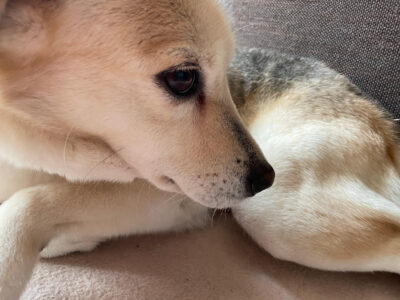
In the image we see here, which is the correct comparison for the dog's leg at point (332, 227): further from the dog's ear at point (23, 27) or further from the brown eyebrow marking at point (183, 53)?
the dog's ear at point (23, 27)

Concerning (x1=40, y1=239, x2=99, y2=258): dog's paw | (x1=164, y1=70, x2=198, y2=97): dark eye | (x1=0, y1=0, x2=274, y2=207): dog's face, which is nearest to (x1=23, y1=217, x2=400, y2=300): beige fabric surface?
(x1=40, y1=239, x2=99, y2=258): dog's paw

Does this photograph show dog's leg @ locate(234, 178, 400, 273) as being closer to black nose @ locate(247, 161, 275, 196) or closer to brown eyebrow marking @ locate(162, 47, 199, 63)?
black nose @ locate(247, 161, 275, 196)

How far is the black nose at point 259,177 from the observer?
3.55ft

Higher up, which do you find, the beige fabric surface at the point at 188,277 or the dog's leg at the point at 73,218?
the dog's leg at the point at 73,218

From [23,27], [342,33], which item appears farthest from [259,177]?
[342,33]

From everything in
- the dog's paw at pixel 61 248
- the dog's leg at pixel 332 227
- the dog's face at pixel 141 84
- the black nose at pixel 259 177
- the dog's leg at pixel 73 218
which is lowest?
the dog's paw at pixel 61 248

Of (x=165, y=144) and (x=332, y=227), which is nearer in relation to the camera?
(x=165, y=144)

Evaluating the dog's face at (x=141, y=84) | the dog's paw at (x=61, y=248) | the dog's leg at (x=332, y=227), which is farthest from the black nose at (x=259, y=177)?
the dog's paw at (x=61, y=248)

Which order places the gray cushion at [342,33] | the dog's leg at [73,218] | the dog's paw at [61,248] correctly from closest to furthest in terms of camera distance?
the dog's leg at [73,218], the dog's paw at [61,248], the gray cushion at [342,33]

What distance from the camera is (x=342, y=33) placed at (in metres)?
1.54

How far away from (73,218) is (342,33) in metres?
1.07

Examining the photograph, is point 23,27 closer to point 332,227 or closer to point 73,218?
point 73,218

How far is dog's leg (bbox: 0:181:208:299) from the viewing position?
1.04 metres

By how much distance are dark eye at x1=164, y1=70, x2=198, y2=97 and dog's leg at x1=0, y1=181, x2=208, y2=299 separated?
390 mm
